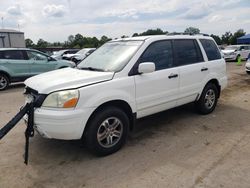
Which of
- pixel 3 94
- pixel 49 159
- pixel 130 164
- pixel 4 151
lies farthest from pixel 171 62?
pixel 3 94

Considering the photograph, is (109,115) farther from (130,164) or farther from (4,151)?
(4,151)

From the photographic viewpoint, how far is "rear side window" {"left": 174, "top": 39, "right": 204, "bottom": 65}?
5.03 m

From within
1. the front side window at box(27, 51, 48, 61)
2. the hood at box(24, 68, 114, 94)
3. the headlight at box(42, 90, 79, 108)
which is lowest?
the headlight at box(42, 90, 79, 108)

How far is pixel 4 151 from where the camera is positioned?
165 inches

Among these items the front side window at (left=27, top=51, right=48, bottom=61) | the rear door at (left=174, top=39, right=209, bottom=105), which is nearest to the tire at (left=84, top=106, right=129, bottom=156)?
the rear door at (left=174, top=39, right=209, bottom=105)

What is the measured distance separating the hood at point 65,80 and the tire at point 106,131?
0.48 metres

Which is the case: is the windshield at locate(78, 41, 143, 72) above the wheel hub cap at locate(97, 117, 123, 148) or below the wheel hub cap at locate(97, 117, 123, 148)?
above

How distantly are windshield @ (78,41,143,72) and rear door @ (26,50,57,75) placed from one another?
6.90m

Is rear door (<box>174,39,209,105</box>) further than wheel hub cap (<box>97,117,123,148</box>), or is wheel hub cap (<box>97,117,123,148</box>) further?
rear door (<box>174,39,209,105</box>)

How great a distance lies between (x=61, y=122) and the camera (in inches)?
135

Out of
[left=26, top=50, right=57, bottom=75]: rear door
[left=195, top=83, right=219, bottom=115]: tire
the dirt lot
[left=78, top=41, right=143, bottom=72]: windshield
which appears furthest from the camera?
[left=26, top=50, right=57, bottom=75]: rear door

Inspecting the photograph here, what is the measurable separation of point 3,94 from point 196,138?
7504 millimetres

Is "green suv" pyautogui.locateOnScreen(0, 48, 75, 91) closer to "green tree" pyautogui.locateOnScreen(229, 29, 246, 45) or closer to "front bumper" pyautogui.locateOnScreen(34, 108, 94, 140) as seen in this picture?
"front bumper" pyautogui.locateOnScreen(34, 108, 94, 140)

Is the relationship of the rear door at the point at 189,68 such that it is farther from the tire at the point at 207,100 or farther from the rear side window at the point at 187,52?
the tire at the point at 207,100
